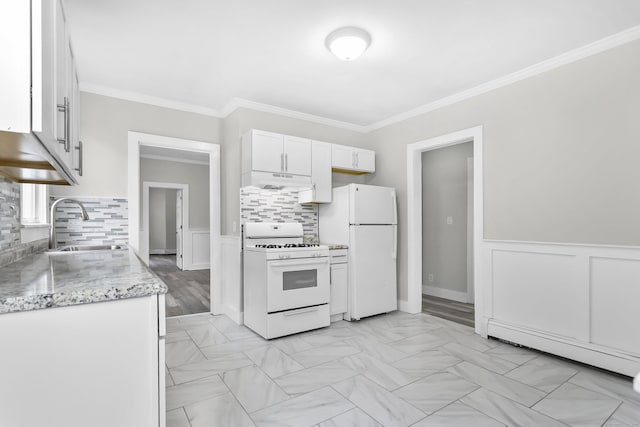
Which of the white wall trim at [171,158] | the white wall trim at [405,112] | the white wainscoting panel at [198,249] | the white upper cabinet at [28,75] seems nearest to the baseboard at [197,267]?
the white wainscoting panel at [198,249]

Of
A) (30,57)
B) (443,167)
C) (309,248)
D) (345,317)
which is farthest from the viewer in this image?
(443,167)

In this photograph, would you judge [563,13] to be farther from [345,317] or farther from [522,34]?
[345,317]

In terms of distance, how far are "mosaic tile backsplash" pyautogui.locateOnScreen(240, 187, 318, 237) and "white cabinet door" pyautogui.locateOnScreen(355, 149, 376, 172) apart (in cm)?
81

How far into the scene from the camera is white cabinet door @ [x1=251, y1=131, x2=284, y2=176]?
11.5ft

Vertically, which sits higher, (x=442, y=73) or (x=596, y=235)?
(x=442, y=73)

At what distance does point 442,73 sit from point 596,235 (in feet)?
6.18

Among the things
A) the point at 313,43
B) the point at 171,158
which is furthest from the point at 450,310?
the point at 171,158

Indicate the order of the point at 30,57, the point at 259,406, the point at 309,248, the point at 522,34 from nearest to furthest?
the point at 30,57 → the point at 259,406 → the point at 522,34 → the point at 309,248

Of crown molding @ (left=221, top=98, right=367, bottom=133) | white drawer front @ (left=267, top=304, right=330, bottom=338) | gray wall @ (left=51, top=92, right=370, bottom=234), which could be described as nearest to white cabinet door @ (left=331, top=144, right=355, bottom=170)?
gray wall @ (left=51, top=92, right=370, bottom=234)

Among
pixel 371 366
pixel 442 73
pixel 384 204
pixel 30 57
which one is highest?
pixel 442 73

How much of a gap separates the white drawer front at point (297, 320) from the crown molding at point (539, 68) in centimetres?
257

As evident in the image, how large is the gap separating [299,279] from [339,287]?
60 cm

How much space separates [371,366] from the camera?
2.61m

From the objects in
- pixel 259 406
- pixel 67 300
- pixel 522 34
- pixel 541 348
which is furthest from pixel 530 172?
pixel 67 300
